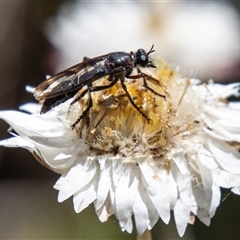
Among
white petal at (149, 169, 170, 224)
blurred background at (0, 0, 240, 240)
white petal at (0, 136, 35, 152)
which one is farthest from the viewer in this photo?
blurred background at (0, 0, 240, 240)

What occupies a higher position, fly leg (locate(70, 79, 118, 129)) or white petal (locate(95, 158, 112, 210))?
fly leg (locate(70, 79, 118, 129))

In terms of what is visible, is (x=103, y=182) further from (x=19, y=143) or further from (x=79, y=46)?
(x=79, y=46)

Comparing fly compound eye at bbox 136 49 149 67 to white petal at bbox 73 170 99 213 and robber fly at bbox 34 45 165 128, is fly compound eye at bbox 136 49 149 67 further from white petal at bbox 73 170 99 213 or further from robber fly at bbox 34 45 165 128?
white petal at bbox 73 170 99 213

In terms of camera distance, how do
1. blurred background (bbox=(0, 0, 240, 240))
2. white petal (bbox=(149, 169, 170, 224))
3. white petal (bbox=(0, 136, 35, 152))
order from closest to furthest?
white petal (bbox=(149, 169, 170, 224)) < white petal (bbox=(0, 136, 35, 152)) < blurred background (bbox=(0, 0, 240, 240))

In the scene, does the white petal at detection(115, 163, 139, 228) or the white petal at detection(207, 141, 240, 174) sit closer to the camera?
the white petal at detection(115, 163, 139, 228)

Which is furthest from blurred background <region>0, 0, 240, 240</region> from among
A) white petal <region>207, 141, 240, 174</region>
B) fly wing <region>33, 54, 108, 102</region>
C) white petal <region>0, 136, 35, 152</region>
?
fly wing <region>33, 54, 108, 102</region>

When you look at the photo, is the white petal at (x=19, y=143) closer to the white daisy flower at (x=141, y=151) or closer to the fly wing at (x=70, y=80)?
the white daisy flower at (x=141, y=151)

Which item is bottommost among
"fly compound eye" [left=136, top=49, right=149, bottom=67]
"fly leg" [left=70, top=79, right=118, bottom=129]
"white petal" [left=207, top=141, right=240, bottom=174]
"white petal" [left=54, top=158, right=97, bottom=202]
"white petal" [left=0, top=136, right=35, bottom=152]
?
"white petal" [left=207, top=141, right=240, bottom=174]
